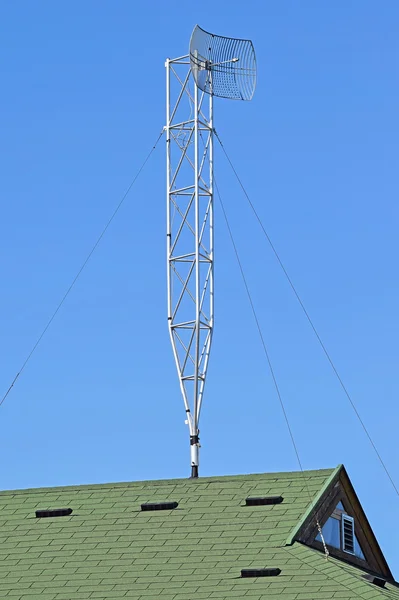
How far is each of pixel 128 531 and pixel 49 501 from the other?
4.22m

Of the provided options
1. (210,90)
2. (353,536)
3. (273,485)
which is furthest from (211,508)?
(210,90)

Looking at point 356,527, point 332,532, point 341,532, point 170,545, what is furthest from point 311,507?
point 170,545

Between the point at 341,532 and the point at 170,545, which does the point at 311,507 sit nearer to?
the point at 341,532

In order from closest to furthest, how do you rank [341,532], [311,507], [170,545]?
[170,545]
[311,507]
[341,532]

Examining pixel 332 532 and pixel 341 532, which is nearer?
pixel 332 532

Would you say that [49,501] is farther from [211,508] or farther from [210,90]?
[210,90]

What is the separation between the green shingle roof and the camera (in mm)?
37625

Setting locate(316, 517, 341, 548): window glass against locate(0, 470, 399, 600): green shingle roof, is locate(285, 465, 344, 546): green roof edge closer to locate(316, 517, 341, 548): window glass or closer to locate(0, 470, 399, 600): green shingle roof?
locate(0, 470, 399, 600): green shingle roof

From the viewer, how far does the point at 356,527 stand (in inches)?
1743

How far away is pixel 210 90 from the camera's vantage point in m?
54.1

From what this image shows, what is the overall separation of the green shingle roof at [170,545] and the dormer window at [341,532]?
1.23 metres

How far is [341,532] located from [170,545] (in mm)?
5717

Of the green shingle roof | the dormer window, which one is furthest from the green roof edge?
the dormer window

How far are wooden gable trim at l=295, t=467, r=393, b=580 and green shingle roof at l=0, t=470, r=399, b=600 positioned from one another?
0.37 meters
